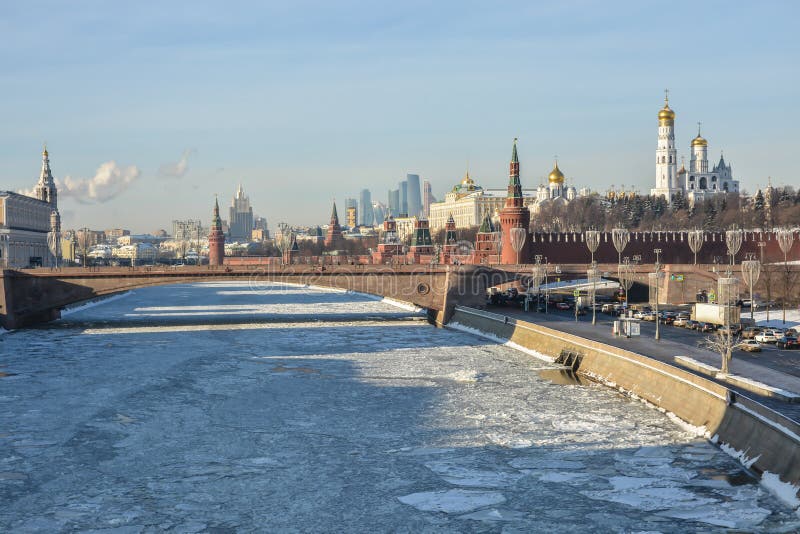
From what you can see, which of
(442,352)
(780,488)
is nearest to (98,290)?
(442,352)

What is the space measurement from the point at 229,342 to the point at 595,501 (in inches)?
1354

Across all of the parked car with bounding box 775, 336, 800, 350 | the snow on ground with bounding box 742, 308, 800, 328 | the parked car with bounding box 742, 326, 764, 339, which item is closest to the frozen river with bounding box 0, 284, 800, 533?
the parked car with bounding box 775, 336, 800, 350

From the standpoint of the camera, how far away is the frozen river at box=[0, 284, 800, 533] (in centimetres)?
2070

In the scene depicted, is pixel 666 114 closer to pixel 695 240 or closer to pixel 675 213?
pixel 675 213

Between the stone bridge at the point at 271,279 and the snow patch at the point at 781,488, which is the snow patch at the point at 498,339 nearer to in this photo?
the stone bridge at the point at 271,279

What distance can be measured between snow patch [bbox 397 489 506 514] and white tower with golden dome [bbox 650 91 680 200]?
509ft

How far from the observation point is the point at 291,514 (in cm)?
2089

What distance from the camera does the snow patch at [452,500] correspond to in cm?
2120

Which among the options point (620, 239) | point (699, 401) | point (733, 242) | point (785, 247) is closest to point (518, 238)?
point (620, 239)

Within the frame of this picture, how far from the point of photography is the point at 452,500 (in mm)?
21750

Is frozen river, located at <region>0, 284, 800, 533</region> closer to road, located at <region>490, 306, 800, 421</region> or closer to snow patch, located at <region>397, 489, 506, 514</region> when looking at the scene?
snow patch, located at <region>397, 489, 506, 514</region>

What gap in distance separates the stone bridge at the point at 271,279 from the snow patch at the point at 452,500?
42176mm

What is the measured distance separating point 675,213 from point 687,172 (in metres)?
55.1

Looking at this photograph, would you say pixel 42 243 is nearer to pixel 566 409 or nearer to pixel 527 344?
pixel 527 344
